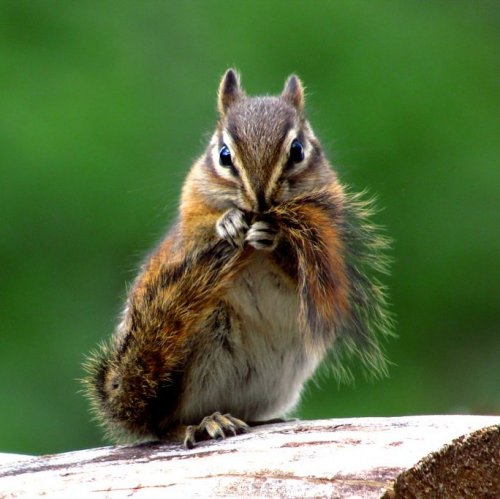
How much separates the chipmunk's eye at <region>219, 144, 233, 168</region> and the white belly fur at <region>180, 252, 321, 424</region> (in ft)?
0.84

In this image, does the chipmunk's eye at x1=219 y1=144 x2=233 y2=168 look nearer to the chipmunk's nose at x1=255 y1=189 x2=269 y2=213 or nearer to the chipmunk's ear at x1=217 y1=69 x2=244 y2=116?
the chipmunk's nose at x1=255 y1=189 x2=269 y2=213

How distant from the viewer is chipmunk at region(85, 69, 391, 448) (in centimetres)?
334

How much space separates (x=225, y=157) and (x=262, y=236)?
357mm

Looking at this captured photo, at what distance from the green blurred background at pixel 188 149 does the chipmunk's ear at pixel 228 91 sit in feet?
6.15

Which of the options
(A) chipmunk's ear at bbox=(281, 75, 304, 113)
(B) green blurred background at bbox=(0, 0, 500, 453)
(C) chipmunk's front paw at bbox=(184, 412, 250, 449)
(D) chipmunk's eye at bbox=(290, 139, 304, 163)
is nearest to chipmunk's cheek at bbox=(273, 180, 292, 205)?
(D) chipmunk's eye at bbox=(290, 139, 304, 163)

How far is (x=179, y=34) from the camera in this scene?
296 inches

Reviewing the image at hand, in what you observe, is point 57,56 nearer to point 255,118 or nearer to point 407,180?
point 407,180

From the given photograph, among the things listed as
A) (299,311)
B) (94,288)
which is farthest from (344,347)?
(94,288)

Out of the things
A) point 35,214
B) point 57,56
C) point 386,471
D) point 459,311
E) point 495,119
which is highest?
point 57,56

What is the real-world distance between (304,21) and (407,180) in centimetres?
132

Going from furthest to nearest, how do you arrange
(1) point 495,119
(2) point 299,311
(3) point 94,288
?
(1) point 495,119, (3) point 94,288, (2) point 299,311

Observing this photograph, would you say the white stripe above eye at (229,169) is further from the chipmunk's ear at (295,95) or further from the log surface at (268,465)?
the log surface at (268,465)

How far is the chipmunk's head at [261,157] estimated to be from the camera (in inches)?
133

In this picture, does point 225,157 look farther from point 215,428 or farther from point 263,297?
point 215,428
